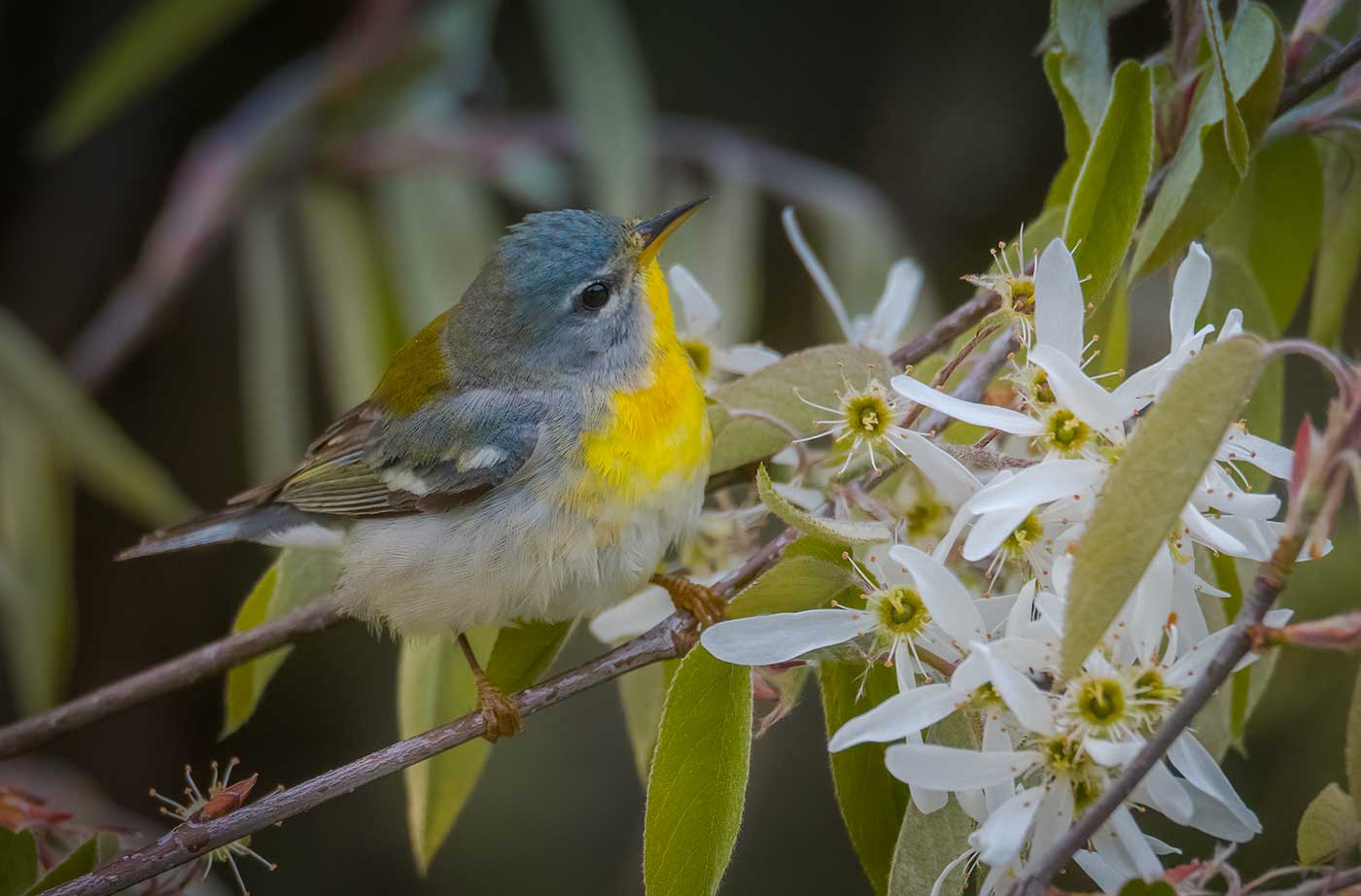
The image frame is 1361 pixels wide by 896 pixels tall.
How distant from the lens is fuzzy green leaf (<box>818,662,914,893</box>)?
1.16 metres

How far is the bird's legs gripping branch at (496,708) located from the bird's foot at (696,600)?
23 cm

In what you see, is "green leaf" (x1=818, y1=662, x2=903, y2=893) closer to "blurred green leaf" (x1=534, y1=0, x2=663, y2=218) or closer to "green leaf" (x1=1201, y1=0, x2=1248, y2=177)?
"green leaf" (x1=1201, y1=0, x2=1248, y2=177)

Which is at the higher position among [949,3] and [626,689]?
[949,3]

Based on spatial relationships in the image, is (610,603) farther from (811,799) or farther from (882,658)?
(811,799)

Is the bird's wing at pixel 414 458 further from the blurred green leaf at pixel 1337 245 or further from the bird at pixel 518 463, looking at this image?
the blurred green leaf at pixel 1337 245

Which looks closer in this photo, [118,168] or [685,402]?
[685,402]

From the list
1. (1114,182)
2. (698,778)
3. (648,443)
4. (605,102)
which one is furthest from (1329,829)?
(605,102)

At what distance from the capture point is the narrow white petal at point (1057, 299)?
1045 mm

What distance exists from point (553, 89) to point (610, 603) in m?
2.73

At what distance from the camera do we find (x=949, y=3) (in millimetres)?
3557

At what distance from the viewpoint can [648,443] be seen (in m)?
1.64

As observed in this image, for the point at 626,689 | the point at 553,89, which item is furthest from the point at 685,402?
the point at 553,89

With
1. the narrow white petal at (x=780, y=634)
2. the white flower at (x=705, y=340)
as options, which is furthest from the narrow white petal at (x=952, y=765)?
the white flower at (x=705, y=340)

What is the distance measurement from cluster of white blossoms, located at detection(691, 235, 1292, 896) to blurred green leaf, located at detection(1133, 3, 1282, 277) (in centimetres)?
14
